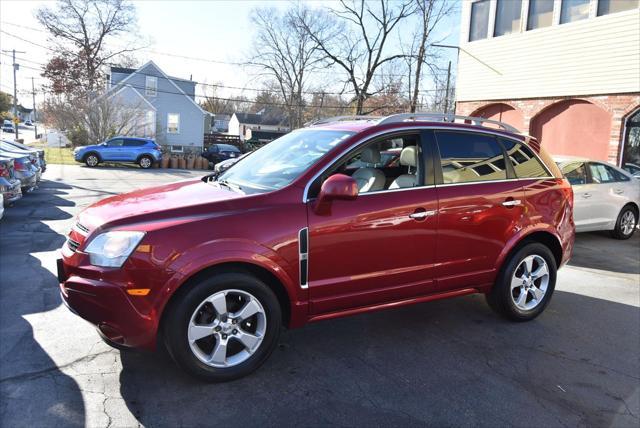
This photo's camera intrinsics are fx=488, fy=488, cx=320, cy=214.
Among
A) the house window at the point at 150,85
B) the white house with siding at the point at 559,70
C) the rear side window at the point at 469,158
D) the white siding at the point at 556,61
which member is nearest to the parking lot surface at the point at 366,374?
the rear side window at the point at 469,158

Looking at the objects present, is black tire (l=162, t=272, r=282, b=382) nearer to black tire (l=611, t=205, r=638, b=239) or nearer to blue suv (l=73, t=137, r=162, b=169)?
black tire (l=611, t=205, r=638, b=239)

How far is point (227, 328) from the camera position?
331 cm

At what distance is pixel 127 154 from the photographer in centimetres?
2506

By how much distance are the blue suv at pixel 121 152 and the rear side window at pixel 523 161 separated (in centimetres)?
2360

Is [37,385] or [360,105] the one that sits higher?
[360,105]

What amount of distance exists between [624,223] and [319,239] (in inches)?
318

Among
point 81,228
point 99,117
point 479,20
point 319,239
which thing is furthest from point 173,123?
point 319,239

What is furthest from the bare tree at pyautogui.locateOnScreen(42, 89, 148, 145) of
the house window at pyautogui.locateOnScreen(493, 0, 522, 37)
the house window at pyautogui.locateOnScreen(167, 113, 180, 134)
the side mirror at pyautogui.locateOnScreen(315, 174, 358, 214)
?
the side mirror at pyautogui.locateOnScreen(315, 174, 358, 214)

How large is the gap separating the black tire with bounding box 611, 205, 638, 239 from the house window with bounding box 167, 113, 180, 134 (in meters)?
34.2

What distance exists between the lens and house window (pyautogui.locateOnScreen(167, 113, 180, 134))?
38031 millimetres

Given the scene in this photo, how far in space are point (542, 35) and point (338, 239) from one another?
1388 centimetres

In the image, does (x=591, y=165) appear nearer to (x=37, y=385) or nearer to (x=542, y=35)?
(x=542, y=35)

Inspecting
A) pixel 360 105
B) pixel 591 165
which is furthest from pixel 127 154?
pixel 591 165

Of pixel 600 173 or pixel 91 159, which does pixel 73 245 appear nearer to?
pixel 600 173
